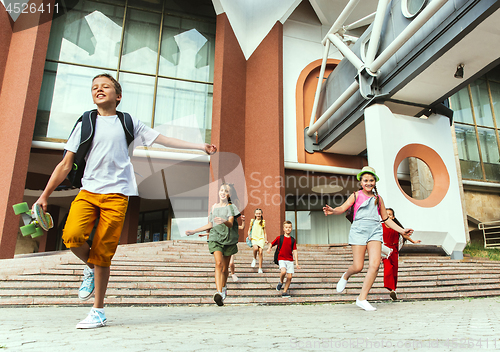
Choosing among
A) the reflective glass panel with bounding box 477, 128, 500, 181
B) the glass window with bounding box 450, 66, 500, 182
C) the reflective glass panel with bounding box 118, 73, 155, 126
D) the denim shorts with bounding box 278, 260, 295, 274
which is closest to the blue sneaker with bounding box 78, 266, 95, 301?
the denim shorts with bounding box 278, 260, 295, 274

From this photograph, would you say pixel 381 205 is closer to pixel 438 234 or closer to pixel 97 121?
pixel 97 121

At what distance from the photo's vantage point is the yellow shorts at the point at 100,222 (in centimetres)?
247

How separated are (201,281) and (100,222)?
13.3ft

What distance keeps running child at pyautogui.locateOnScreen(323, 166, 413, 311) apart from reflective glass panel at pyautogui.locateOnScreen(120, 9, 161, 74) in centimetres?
1229

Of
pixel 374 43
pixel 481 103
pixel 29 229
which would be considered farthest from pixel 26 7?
pixel 481 103

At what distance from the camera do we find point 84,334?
2.05m

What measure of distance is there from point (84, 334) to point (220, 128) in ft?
37.0

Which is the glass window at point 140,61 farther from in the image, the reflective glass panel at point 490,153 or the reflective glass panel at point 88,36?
the reflective glass panel at point 490,153

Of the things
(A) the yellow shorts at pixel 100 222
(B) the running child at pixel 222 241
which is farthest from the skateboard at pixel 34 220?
(B) the running child at pixel 222 241

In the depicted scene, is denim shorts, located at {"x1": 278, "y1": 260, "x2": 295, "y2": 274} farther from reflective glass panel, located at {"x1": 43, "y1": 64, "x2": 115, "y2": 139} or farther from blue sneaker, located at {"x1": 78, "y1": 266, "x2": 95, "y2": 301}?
reflective glass panel, located at {"x1": 43, "y1": 64, "x2": 115, "y2": 139}

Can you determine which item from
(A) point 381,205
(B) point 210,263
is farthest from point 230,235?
(B) point 210,263

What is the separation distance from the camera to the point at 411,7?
29.1ft

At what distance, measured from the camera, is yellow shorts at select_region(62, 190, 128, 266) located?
8.09ft

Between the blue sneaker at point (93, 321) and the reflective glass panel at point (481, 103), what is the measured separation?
72.9ft
